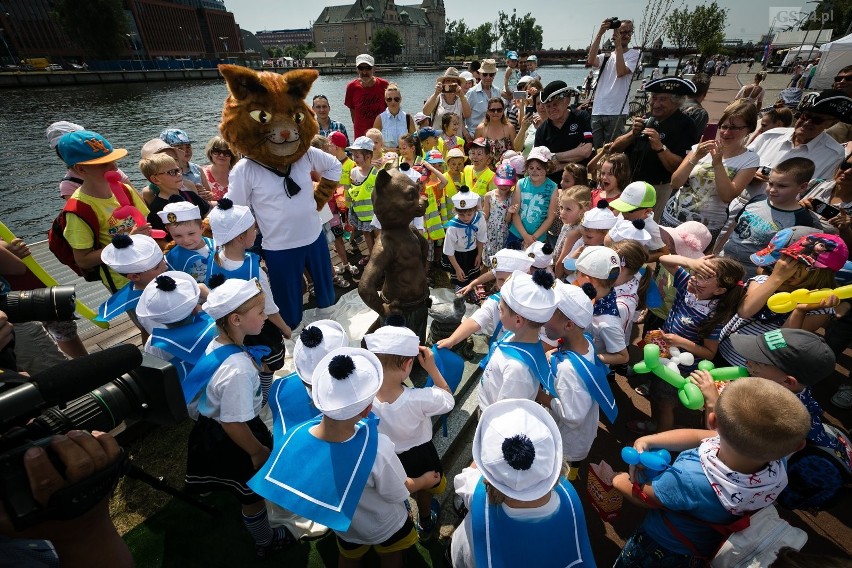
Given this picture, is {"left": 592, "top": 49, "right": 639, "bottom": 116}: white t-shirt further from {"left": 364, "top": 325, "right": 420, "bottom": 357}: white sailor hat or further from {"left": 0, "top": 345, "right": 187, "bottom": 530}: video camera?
{"left": 0, "top": 345, "right": 187, "bottom": 530}: video camera

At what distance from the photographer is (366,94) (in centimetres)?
682

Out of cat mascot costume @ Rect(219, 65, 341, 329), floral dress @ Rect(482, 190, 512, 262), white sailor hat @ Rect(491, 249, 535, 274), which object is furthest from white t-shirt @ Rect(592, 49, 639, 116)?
cat mascot costume @ Rect(219, 65, 341, 329)

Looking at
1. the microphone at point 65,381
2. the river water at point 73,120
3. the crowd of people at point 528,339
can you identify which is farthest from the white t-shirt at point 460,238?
the river water at point 73,120

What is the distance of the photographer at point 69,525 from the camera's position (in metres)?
0.96

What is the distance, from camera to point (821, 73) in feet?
49.0

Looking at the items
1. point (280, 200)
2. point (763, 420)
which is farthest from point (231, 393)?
point (763, 420)

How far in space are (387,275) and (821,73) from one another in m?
21.3

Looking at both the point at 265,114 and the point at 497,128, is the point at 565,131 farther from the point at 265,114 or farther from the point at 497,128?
the point at 265,114

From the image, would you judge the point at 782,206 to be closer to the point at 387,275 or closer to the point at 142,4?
the point at 387,275

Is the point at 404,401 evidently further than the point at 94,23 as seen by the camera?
No

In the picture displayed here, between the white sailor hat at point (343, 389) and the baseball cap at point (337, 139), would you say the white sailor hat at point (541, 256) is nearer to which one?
the white sailor hat at point (343, 389)

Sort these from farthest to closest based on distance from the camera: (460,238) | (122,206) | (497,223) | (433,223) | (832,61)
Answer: (832,61) → (433,223) → (497,223) → (460,238) → (122,206)

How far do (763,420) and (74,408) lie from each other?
2.55 meters

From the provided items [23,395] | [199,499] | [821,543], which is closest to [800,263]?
[821,543]
